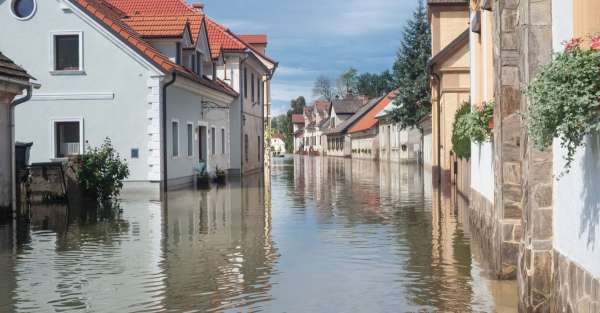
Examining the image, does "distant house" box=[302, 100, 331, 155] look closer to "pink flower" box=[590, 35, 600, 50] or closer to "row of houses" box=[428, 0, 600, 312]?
"row of houses" box=[428, 0, 600, 312]

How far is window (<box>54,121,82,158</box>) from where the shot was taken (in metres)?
23.4

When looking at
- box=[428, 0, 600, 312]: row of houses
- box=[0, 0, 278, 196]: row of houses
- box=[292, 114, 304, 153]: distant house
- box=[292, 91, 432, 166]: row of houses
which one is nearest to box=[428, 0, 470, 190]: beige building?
box=[0, 0, 278, 196]: row of houses

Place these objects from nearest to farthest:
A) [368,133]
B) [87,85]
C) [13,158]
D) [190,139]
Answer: [13,158]
[87,85]
[190,139]
[368,133]

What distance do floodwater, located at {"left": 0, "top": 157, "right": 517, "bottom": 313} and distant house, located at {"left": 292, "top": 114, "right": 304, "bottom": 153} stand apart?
409 ft

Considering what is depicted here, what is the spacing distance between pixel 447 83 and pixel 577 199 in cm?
2099

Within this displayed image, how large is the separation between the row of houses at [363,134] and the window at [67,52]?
24.1m

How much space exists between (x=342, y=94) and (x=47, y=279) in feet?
455

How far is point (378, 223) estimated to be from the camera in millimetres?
14539

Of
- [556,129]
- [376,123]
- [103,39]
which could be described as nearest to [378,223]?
[556,129]

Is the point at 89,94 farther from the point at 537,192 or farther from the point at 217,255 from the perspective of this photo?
the point at 537,192

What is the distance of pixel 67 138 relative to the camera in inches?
929

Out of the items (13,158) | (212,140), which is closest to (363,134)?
(212,140)

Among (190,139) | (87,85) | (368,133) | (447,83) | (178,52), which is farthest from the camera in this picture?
(368,133)

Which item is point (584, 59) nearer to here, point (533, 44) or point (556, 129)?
point (556, 129)
